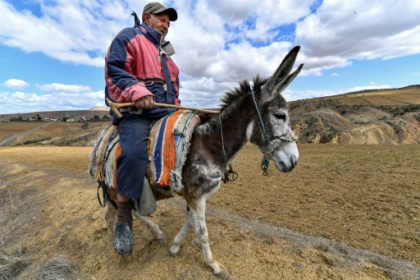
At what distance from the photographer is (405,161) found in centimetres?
1035

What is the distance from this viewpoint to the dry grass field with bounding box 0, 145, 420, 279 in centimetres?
320

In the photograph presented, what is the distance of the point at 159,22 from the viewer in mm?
3086

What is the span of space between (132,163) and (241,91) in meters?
1.60

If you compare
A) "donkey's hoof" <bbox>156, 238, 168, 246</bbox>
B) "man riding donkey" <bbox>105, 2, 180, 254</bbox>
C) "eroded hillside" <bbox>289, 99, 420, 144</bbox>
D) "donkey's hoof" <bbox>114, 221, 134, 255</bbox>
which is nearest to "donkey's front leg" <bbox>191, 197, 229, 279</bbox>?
"man riding donkey" <bbox>105, 2, 180, 254</bbox>

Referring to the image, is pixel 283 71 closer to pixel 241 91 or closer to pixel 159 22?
pixel 241 91

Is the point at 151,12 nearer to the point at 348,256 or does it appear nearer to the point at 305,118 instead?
the point at 348,256

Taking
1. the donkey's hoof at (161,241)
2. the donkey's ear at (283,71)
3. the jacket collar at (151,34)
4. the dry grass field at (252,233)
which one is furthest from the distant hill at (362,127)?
the jacket collar at (151,34)

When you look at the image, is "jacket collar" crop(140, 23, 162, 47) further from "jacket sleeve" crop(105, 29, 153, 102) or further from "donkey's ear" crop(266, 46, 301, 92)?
"donkey's ear" crop(266, 46, 301, 92)

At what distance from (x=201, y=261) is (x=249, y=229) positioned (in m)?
1.36

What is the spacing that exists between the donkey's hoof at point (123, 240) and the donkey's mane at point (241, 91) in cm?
204

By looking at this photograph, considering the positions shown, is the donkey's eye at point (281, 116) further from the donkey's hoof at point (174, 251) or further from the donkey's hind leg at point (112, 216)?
the donkey's hind leg at point (112, 216)

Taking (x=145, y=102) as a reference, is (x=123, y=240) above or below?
below

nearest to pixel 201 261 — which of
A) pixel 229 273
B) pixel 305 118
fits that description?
pixel 229 273

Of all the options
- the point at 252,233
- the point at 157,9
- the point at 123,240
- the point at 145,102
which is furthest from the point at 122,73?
the point at 252,233
